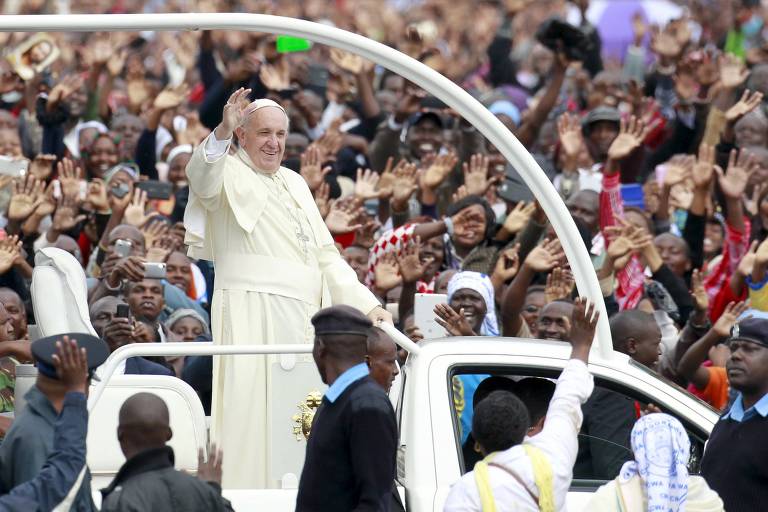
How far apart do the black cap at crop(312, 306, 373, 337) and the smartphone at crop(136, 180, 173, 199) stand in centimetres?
614

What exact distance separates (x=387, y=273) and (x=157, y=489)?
4.95m

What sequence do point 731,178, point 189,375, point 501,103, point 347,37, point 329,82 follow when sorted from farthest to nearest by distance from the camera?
point 329,82 < point 501,103 < point 731,178 < point 189,375 < point 347,37

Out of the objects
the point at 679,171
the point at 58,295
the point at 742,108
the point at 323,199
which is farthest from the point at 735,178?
the point at 58,295

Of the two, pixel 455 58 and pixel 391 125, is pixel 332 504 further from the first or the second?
pixel 455 58

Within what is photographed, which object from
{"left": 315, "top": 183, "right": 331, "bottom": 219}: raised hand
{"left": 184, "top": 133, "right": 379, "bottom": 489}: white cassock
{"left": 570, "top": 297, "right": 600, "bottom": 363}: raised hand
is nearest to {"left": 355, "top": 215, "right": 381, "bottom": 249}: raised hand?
{"left": 315, "top": 183, "right": 331, "bottom": 219}: raised hand

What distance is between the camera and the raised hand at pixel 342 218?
1032 cm

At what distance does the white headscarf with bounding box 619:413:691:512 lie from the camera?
5.66 meters

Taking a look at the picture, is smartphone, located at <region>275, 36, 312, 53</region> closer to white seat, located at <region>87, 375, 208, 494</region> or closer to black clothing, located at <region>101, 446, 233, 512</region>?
white seat, located at <region>87, 375, 208, 494</region>

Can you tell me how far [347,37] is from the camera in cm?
642

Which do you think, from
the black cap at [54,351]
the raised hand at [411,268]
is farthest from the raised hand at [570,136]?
the black cap at [54,351]

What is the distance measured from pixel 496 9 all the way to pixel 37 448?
1798 centimetres

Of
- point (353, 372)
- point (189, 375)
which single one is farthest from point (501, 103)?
Result: point (353, 372)

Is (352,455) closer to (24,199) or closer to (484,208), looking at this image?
(484,208)

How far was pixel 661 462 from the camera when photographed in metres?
5.70
